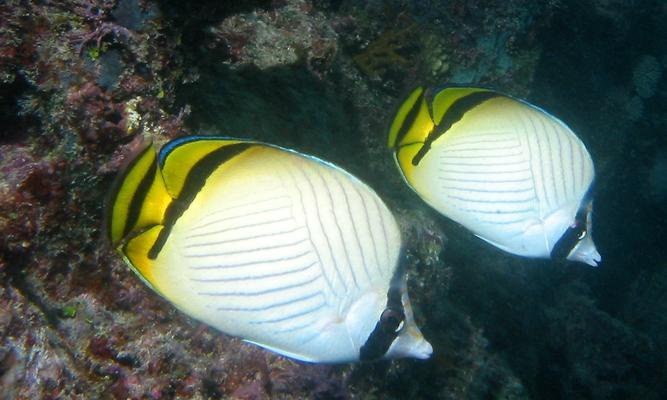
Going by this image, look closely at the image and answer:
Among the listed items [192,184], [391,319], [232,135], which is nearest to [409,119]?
[391,319]

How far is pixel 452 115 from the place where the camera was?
200 cm

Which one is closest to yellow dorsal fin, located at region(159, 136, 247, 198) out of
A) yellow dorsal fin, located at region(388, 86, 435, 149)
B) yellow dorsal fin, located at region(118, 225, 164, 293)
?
yellow dorsal fin, located at region(118, 225, 164, 293)

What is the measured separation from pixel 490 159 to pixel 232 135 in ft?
5.12

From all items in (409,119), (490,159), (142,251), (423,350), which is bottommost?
(423,350)

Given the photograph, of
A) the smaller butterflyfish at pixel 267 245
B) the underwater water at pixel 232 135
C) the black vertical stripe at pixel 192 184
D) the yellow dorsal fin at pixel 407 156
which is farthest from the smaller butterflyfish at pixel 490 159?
the black vertical stripe at pixel 192 184

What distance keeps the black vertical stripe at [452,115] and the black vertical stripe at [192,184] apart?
95 cm

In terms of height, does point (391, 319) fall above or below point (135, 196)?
below

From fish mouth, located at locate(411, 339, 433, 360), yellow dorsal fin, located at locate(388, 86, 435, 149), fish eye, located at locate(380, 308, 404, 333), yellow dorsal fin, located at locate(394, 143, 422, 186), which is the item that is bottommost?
fish mouth, located at locate(411, 339, 433, 360)

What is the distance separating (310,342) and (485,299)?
5005mm

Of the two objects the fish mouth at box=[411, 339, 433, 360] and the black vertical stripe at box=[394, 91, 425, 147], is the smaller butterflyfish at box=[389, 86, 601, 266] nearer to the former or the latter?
the black vertical stripe at box=[394, 91, 425, 147]

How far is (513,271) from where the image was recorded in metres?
6.22

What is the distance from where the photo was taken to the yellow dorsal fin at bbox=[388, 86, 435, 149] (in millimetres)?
1947

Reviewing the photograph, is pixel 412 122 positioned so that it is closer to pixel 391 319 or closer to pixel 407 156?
pixel 407 156

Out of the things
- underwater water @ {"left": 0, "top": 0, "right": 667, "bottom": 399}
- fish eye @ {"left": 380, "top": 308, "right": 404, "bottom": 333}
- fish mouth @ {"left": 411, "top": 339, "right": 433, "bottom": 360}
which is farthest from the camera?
underwater water @ {"left": 0, "top": 0, "right": 667, "bottom": 399}
